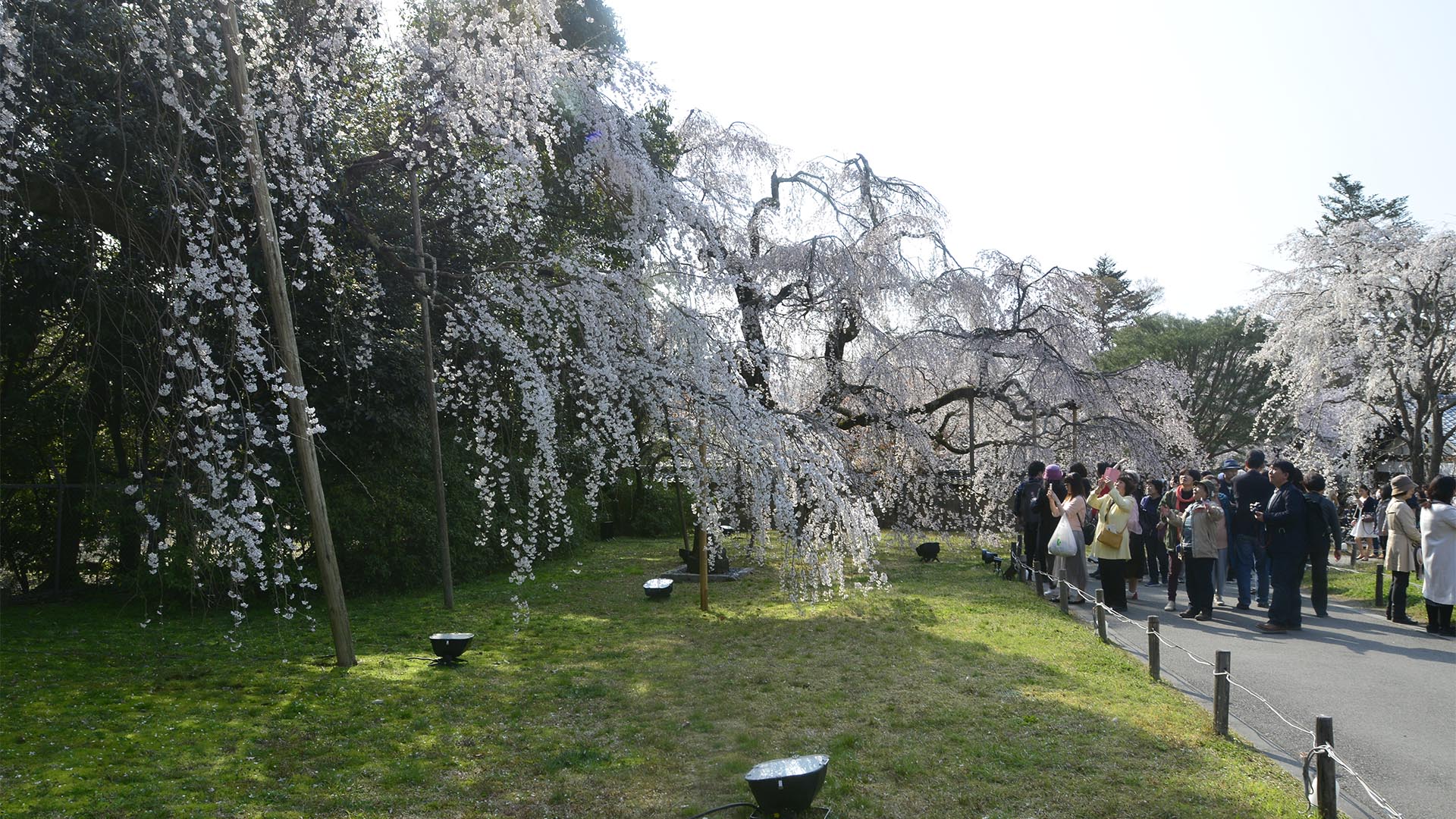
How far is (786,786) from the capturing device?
175 inches

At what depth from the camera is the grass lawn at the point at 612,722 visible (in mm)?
4887

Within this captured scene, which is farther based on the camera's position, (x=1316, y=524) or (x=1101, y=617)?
(x=1316, y=524)

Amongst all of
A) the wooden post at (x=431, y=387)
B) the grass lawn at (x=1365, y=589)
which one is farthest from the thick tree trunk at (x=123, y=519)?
the grass lawn at (x=1365, y=589)

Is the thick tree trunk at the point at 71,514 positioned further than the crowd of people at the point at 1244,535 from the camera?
Yes

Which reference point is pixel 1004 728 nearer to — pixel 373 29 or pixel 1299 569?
pixel 1299 569

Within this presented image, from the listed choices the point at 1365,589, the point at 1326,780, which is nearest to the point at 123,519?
the point at 1326,780

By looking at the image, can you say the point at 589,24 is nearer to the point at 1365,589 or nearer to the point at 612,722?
the point at 612,722

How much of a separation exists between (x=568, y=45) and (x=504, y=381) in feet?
36.9

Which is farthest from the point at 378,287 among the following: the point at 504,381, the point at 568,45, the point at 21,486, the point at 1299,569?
the point at 568,45

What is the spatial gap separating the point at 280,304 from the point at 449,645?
3.25 m

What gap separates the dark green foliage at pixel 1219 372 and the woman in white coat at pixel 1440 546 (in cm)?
2491

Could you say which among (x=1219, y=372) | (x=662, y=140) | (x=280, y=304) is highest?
(x=662, y=140)

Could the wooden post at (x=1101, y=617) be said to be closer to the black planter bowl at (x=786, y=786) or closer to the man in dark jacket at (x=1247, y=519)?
the man in dark jacket at (x=1247, y=519)

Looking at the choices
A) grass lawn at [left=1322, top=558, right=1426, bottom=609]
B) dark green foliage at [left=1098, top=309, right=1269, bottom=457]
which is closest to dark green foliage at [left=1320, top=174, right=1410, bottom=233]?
dark green foliage at [left=1098, top=309, right=1269, bottom=457]
